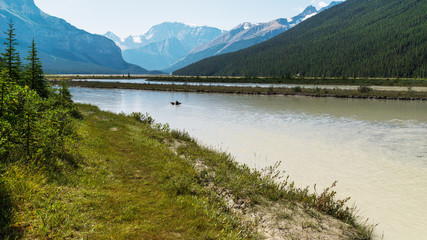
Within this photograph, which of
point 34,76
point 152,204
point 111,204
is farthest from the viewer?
point 34,76

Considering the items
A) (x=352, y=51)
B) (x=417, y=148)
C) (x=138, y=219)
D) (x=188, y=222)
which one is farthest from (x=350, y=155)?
(x=352, y=51)

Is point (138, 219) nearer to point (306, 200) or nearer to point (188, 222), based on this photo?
point (188, 222)

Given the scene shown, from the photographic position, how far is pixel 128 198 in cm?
755

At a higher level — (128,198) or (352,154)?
(128,198)

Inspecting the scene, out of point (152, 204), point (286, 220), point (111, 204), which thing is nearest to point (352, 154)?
point (286, 220)

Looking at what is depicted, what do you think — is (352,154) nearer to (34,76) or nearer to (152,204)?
(152,204)

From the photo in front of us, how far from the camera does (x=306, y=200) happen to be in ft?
29.2

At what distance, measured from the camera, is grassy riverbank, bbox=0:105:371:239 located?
A: 19.0 ft

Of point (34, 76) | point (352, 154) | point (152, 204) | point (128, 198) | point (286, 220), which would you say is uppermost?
point (34, 76)

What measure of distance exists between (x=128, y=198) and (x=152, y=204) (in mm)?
759

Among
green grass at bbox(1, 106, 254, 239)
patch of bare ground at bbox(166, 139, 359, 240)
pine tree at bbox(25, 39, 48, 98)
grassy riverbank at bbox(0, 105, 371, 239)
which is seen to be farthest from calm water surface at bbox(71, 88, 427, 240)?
pine tree at bbox(25, 39, 48, 98)

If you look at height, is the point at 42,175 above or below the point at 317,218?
above

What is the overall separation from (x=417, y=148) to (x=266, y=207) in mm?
16548

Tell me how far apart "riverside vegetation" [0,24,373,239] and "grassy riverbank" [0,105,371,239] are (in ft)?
0.09
